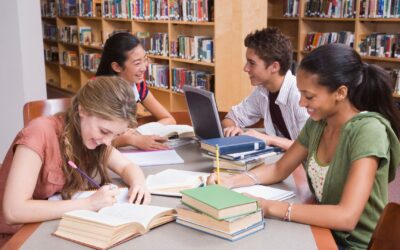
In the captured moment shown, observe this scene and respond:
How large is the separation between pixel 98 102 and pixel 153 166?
57 cm

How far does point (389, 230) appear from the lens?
1.28 meters

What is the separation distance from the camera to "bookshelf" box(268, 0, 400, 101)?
188 inches

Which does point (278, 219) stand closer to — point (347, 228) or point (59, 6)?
point (347, 228)

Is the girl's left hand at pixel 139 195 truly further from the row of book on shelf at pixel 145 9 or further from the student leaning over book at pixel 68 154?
the row of book on shelf at pixel 145 9

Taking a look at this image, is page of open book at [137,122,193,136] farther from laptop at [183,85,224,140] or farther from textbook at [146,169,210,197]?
textbook at [146,169,210,197]

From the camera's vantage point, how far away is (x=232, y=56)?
14.5ft

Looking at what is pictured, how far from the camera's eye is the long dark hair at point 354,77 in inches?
66.7

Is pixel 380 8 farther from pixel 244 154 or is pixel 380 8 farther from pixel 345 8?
pixel 244 154

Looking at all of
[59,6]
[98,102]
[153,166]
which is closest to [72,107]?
[98,102]

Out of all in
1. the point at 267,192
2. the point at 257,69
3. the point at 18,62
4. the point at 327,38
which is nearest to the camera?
the point at 267,192

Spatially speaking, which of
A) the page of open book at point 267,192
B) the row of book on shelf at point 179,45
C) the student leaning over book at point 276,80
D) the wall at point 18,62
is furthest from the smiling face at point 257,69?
the wall at point 18,62

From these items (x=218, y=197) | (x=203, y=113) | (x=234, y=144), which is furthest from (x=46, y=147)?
(x=203, y=113)

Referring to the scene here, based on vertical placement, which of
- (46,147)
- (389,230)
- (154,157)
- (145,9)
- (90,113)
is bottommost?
(154,157)

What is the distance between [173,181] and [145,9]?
13.9ft
